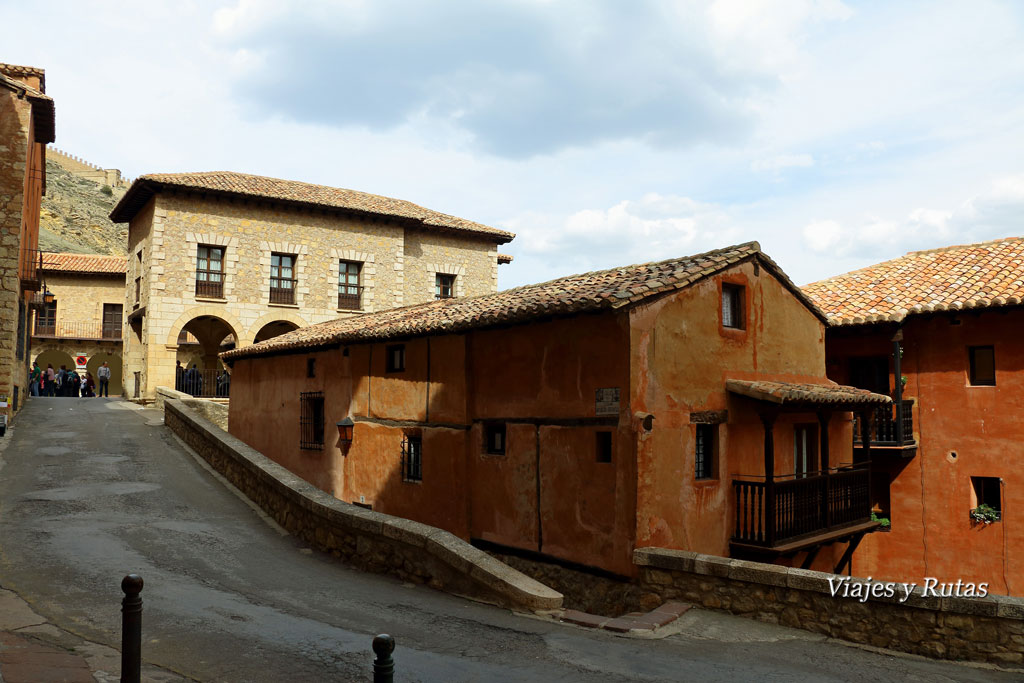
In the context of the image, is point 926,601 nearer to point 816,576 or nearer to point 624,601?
point 816,576

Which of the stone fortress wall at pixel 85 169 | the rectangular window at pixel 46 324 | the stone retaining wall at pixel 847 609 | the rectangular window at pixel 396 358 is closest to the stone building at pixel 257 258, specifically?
the rectangular window at pixel 46 324

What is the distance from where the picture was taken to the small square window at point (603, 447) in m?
10.7

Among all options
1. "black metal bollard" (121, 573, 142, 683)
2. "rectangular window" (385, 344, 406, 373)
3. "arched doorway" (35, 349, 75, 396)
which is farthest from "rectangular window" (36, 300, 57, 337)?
"black metal bollard" (121, 573, 142, 683)

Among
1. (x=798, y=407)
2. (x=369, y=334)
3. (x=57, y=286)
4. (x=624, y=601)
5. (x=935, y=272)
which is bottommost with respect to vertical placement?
(x=624, y=601)

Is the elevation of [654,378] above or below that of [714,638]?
above

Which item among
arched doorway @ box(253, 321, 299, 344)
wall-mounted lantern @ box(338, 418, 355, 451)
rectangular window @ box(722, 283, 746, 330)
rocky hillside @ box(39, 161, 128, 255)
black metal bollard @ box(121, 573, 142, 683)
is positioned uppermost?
rocky hillside @ box(39, 161, 128, 255)

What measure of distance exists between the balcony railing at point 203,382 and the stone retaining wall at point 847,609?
24529 mm

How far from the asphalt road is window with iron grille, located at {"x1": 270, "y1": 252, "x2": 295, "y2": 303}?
654 inches

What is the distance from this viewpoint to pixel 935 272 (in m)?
17.3

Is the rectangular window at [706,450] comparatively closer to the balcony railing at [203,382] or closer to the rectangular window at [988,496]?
the rectangular window at [988,496]

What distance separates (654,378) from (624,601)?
3106mm

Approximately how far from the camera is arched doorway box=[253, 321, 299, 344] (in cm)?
2884

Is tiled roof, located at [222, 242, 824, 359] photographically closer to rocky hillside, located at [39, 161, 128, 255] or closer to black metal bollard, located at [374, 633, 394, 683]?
black metal bollard, located at [374, 633, 394, 683]

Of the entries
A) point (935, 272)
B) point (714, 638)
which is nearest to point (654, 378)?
point (714, 638)
